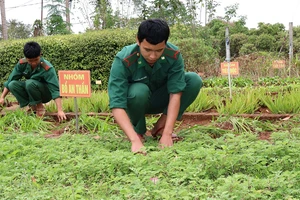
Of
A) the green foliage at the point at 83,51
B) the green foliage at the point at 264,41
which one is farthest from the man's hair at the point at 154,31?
the green foliage at the point at 264,41

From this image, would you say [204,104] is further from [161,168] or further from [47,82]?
[161,168]

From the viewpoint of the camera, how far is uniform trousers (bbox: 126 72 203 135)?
2721mm

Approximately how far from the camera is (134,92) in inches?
106

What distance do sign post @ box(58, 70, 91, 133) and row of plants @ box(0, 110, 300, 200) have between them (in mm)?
652

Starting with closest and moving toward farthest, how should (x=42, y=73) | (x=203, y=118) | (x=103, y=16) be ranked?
(x=203, y=118) → (x=42, y=73) → (x=103, y=16)

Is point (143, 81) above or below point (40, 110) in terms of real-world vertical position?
above

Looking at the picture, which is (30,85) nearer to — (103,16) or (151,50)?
(151,50)

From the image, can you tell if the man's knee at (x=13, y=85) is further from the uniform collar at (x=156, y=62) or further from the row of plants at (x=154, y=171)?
the uniform collar at (x=156, y=62)

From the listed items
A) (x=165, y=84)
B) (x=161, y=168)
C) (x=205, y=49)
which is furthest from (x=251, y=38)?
(x=161, y=168)

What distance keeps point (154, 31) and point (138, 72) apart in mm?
494

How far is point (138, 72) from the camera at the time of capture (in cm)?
281

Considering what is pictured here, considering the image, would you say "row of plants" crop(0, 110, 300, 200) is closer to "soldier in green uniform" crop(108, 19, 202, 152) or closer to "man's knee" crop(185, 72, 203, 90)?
"soldier in green uniform" crop(108, 19, 202, 152)

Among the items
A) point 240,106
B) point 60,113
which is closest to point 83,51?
point 60,113

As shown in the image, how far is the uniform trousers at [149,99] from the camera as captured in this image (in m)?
2.72
